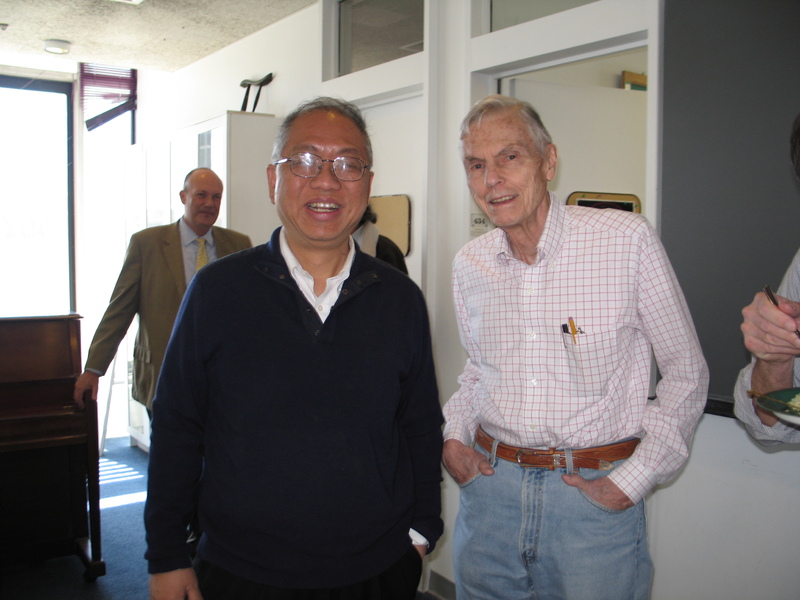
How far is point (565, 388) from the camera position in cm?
149

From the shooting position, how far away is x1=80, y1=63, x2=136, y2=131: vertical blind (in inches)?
254

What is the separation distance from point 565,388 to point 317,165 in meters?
0.74

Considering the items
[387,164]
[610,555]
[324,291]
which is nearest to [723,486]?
[610,555]

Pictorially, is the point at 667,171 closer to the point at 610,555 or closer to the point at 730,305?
the point at 730,305

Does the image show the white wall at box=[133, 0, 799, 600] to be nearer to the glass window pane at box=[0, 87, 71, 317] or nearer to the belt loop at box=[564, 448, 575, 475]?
the belt loop at box=[564, 448, 575, 475]

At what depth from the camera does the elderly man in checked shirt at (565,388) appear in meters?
1.45

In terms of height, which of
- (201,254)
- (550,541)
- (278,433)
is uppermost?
(201,254)

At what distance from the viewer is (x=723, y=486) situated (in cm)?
205

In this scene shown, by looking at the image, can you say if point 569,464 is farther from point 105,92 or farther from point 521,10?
point 105,92

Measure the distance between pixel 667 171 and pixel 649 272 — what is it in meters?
0.73

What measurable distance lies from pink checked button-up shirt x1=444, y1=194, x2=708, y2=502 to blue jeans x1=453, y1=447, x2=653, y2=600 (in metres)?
0.09

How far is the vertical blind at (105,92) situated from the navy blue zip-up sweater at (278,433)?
608 centimetres

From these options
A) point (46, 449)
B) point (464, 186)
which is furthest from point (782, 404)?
point (46, 449)

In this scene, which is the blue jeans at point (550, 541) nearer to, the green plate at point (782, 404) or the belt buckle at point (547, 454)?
the belt buckle at point (547, 454)
